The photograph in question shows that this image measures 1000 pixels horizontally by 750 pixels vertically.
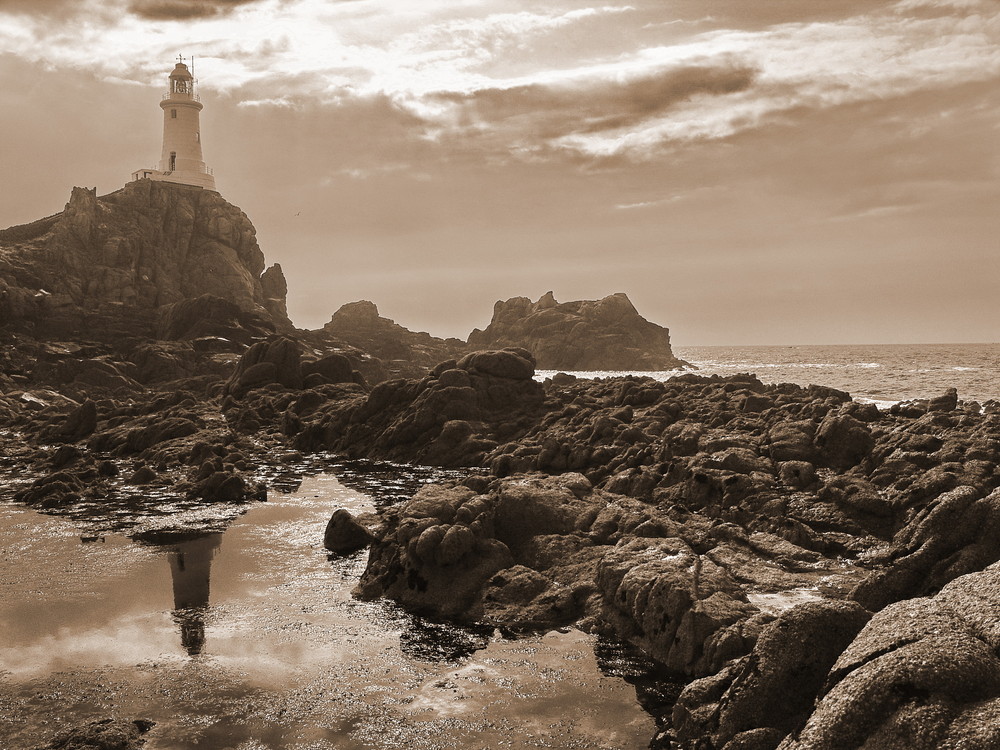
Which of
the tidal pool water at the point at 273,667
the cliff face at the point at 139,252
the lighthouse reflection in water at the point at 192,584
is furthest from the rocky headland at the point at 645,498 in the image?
the cliff face at the point at 139,252

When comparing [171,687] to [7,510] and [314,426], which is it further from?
[314,426]

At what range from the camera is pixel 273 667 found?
21938 millimetres

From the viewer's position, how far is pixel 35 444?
2616 inches

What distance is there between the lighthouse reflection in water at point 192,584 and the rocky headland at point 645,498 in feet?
17.1

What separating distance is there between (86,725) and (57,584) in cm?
1308

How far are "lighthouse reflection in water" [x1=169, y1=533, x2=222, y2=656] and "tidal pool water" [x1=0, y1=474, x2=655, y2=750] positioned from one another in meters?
0.10

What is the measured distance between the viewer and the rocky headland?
537 inches

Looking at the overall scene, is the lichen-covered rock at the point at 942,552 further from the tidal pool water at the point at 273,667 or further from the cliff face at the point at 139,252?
the cliff face at the point at 139,252

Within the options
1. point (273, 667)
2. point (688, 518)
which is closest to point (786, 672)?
point (273, 667)

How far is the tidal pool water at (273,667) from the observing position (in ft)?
60.4

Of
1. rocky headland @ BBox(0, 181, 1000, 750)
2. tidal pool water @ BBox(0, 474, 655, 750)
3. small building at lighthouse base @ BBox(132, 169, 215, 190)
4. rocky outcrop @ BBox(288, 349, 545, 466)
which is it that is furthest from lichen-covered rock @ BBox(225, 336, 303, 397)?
small building at lighthouse base @ BBox(132, 169, 215, 190)

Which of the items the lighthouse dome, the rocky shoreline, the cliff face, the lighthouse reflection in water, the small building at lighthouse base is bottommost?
the lighthouse reflection in water

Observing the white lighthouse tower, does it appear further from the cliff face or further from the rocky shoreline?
the rocky shoreline

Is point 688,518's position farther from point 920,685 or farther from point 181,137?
point 181,137
